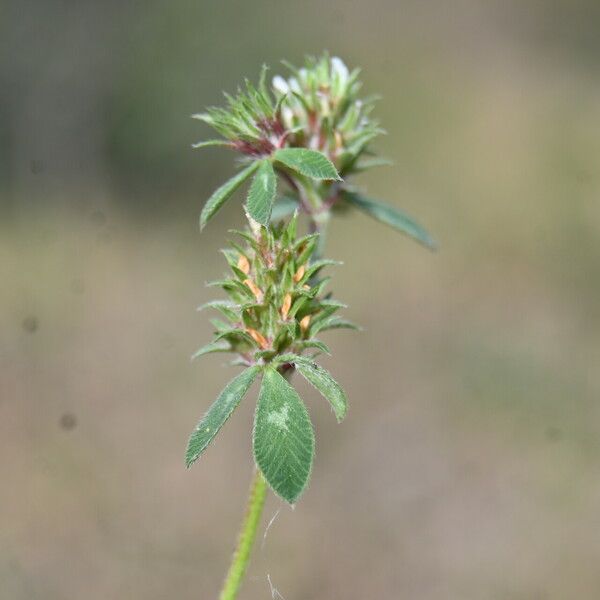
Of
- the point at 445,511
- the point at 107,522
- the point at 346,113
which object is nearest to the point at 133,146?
the point at 107,522

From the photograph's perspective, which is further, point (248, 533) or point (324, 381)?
point (248, 533)

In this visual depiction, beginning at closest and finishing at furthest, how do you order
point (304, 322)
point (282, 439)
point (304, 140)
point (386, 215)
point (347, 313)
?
point (282, 439), point (304, 322), point (304, 140), point (386, 215), point (347, 313)

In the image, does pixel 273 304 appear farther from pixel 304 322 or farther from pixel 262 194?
pixel 262 194

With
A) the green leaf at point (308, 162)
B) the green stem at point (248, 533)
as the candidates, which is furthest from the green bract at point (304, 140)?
the green stem at point (248, 533)

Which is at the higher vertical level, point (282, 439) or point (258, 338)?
point (258, 338)

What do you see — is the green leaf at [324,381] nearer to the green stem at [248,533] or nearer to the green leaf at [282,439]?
the green leaf at [282,439]

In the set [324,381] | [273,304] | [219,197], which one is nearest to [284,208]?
[219,197]
